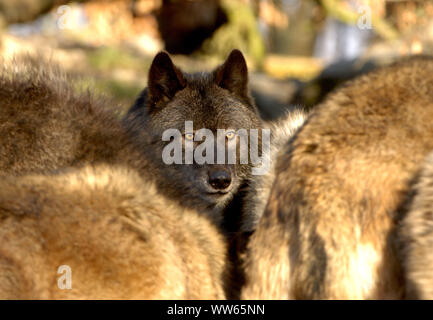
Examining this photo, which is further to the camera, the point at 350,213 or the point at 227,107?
the point at 227,107

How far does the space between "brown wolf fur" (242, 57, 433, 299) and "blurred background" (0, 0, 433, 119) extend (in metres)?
8.59

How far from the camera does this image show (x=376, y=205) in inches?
92.7

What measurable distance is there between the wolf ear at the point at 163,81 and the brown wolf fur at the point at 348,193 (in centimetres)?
245

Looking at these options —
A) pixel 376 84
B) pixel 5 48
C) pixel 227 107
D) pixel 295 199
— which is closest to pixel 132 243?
pixel 295 199

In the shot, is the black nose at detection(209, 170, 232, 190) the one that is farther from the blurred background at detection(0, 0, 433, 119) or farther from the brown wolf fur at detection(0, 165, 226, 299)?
the blurred background at detection(0, 0, 433, 119)

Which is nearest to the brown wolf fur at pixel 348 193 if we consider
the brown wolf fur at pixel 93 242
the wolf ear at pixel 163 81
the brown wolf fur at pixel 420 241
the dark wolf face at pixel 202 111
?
the brown wolf fur at pixel 420 241

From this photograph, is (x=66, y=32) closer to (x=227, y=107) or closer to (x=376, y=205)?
(x=227, y=107)

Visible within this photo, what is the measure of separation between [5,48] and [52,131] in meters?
12.6

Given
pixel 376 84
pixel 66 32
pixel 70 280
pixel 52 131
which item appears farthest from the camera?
pixel 66 32

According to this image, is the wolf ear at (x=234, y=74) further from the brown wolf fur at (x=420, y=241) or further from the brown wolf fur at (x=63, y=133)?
the brown wolf fur at (x=420, y=241)

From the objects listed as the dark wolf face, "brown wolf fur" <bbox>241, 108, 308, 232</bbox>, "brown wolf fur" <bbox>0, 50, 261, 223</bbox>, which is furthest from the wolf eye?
"brown wolf fur" <bbox>0, 50, 261, 223</bbox>

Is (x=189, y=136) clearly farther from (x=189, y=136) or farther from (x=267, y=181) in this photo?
(x=267, y=181)

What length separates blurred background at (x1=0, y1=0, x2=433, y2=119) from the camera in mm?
13500
